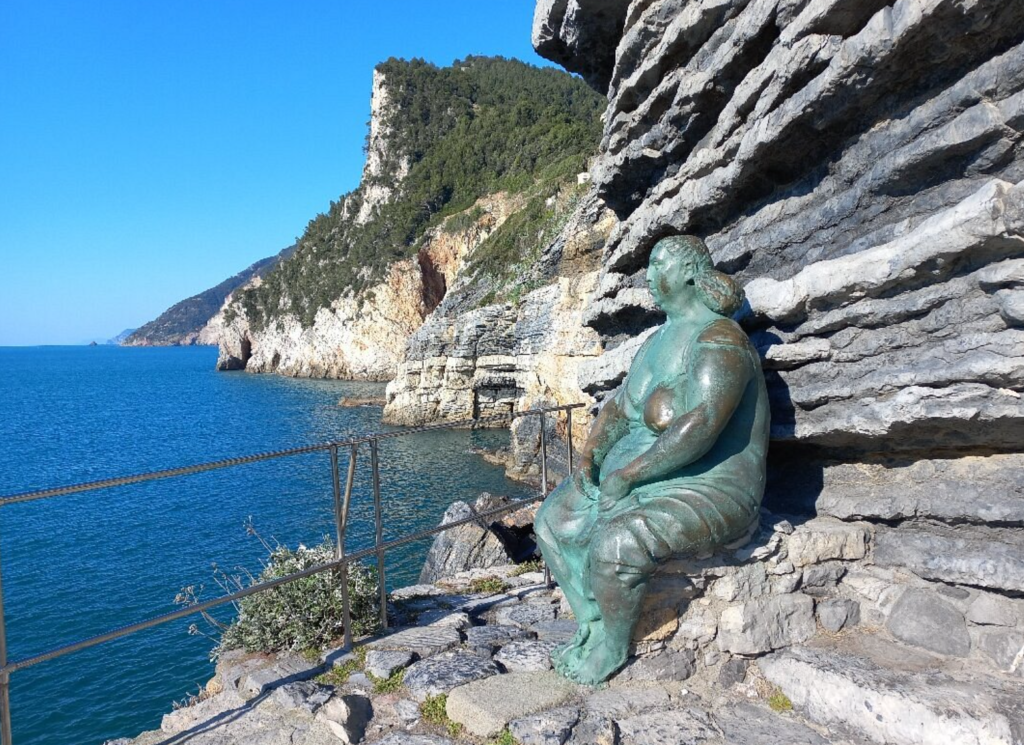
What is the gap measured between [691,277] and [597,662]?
6.38ft

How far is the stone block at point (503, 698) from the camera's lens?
3342 mm

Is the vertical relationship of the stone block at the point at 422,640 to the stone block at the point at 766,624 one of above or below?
below

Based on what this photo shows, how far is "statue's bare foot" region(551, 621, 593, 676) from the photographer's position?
143 inches

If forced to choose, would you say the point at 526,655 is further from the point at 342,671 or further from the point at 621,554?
the point at 621,554

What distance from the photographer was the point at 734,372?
3.24 meters

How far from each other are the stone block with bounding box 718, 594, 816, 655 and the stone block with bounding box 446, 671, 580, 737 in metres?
0.79

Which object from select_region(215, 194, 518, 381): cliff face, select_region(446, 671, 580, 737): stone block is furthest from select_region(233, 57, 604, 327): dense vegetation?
select_region(446, 671, 580, 737): stone block

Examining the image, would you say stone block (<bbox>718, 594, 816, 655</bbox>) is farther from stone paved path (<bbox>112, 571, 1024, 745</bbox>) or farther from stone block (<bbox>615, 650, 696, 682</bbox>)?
stone block (<bbox>615, 650, 696, 682</bbox>)

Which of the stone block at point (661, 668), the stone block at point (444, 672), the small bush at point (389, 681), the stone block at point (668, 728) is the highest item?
the stone block at point (661, 668)

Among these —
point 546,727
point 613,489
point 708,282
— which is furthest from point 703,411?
point 546,727

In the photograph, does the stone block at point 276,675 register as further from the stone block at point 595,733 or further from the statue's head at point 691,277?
the statue's head at point 691,277

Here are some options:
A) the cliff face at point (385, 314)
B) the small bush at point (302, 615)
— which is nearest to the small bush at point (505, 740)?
the small bush at point (302, 615)

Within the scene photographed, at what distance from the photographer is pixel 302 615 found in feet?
15.1

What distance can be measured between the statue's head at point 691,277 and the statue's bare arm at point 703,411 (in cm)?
34
